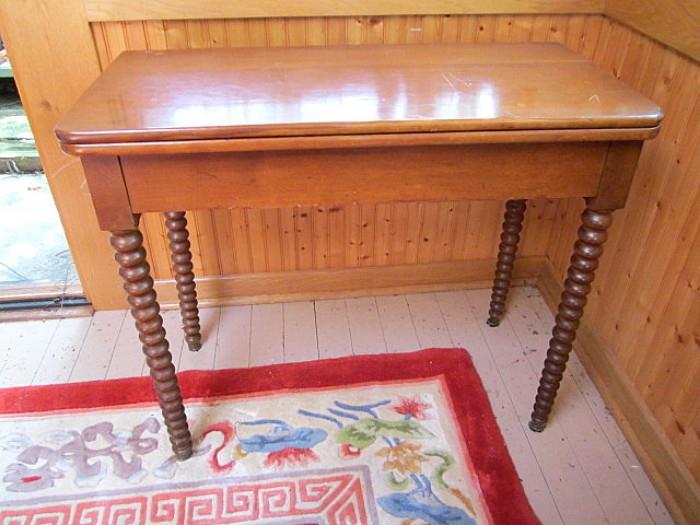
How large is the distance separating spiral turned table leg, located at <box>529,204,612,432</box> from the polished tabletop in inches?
9.8

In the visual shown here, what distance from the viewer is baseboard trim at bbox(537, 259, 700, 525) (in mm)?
1327

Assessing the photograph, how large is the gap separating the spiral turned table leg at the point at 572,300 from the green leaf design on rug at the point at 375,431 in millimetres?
322

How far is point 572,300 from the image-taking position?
52.1 inches

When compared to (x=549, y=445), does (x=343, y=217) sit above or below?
above

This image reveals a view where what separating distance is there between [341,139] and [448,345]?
1.03m

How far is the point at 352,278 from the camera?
79.8 inches

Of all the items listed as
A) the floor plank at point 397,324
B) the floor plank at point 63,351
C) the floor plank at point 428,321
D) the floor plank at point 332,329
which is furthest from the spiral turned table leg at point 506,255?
the floor plank at point 63,351

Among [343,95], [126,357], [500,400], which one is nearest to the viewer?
[343,95]

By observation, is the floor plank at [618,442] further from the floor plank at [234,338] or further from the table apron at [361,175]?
the floor plank at [234,338]

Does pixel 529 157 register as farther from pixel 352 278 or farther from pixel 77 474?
pixel 77 474

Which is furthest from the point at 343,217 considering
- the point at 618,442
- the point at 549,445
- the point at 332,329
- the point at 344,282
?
the point at 618,442

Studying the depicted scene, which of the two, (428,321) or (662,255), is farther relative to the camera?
(428,321)

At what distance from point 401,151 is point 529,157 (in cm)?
26

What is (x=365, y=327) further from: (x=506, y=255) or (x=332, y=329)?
(x=506, y=255)
